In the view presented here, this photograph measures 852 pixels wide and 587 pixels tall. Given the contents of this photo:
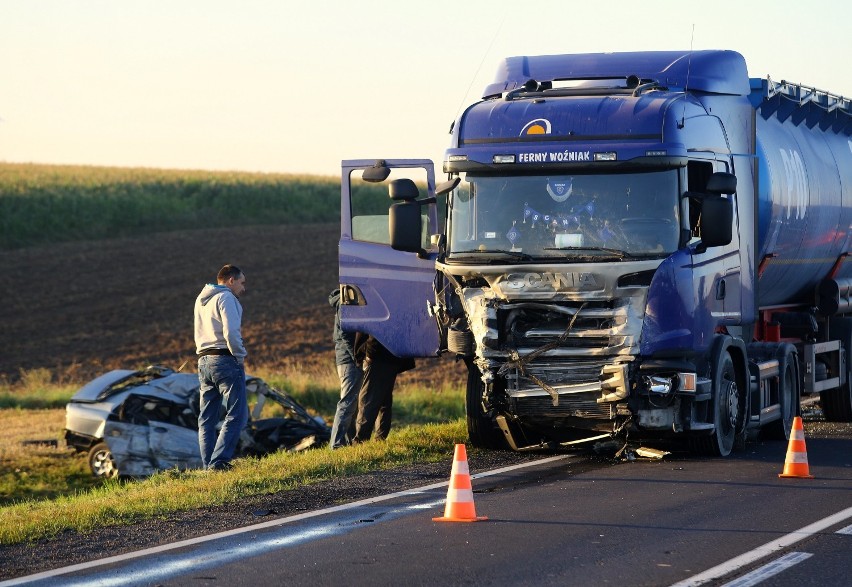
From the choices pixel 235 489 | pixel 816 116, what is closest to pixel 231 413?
pixel 235 489

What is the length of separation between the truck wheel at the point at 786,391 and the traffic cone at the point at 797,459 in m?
3.38

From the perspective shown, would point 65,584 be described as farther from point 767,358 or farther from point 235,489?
point 767,358

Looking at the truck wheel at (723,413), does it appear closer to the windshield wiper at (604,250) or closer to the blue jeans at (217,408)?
the windshield wiper at (604,250)

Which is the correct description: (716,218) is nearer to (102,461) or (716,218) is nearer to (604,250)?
(604,250)

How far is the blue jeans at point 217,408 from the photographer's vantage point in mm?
13617

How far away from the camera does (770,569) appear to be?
817 centimetres

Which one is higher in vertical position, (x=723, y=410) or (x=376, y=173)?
(x=376, y=173)

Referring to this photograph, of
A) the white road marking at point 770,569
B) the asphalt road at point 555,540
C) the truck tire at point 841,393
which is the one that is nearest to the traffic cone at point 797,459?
the asphalt road at point 555,540

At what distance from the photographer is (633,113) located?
12938mm

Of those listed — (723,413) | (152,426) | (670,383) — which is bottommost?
(152,426)

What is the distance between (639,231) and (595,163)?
699 mm

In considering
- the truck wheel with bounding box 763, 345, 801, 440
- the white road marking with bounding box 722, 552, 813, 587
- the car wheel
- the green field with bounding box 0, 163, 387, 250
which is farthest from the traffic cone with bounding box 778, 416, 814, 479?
the green field with bounding box 0, 163, 387, 250

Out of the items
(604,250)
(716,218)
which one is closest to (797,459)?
(716,218)

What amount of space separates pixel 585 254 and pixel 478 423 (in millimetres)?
2559
